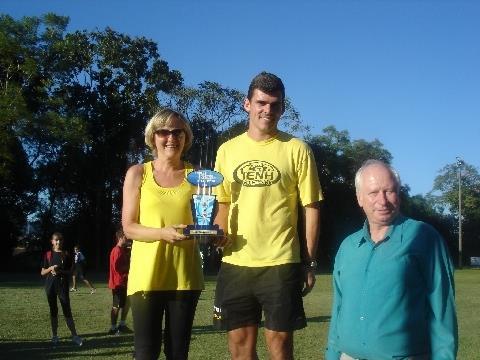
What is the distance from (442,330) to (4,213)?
45.7 metres

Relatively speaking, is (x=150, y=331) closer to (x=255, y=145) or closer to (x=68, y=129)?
(x=255, y=145)

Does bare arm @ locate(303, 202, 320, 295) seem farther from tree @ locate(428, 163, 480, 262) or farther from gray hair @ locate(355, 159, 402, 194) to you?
tree @ locate(428, 163, 480, 262)

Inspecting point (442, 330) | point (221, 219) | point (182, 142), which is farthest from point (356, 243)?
point (182, 142)

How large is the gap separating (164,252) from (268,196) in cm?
78

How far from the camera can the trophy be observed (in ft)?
13.8

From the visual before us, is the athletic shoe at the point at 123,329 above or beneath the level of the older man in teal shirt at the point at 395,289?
beneath

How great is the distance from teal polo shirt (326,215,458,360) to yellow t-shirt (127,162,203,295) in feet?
4.40

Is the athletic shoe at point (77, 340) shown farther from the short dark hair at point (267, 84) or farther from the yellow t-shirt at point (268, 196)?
the short dark hair at point (267, 84)

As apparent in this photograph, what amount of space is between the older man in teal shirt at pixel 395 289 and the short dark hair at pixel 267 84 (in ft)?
4.31

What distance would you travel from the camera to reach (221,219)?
15.2ft

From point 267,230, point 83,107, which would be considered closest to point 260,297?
point 267,230

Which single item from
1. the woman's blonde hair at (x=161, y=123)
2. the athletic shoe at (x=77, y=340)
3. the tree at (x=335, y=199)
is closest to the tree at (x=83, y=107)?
the tree at (x=335, y=199)

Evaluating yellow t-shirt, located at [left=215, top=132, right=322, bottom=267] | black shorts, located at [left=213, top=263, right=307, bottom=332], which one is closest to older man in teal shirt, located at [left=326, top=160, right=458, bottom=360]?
black shorts, located at [left=213, top=263, right=307, bottom=332]

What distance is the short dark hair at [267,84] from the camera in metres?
4.60
